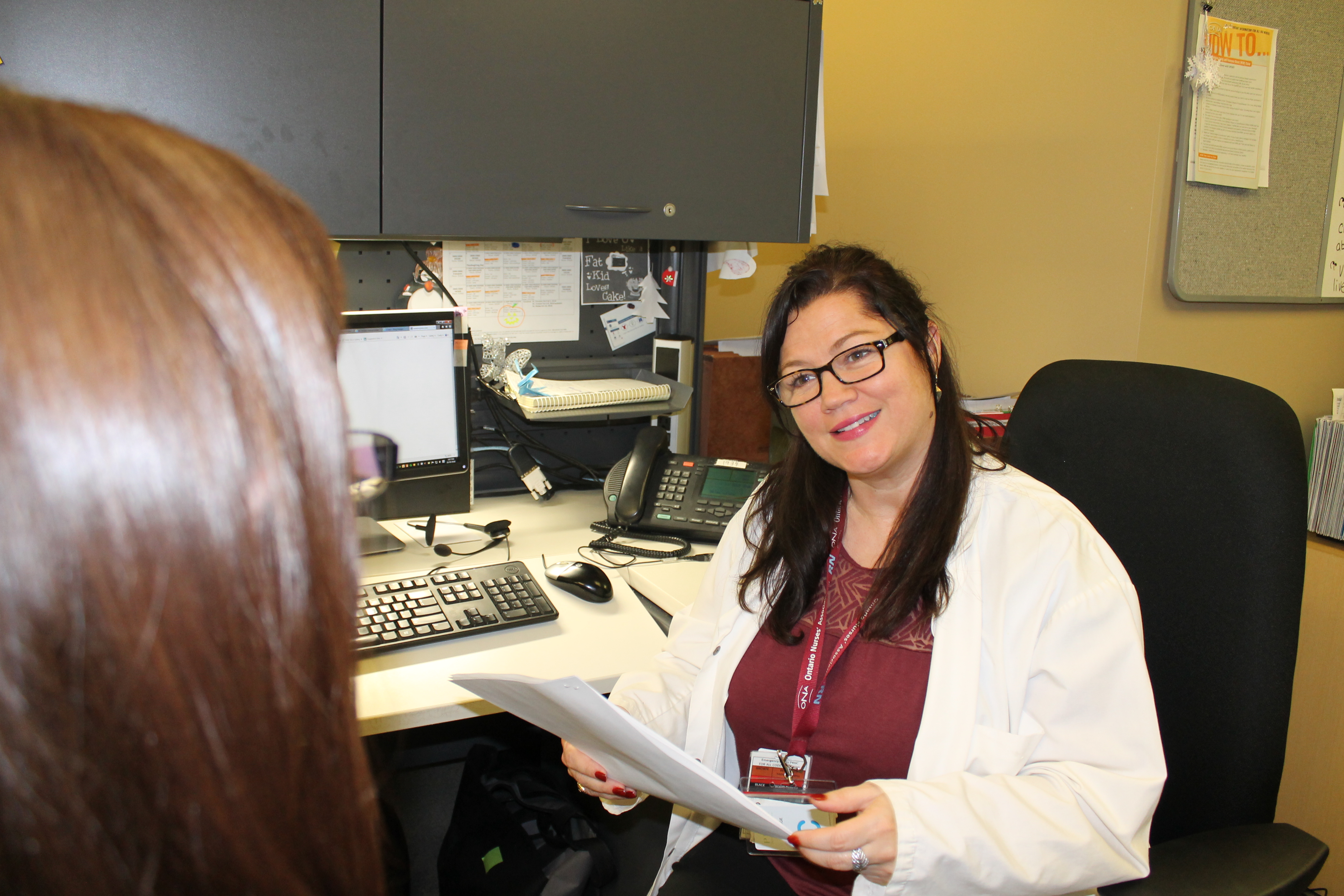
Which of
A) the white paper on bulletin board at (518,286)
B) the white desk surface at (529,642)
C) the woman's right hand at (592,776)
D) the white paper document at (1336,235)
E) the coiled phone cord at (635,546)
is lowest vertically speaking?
the woman's right hand at (592,776)

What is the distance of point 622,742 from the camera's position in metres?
0.85

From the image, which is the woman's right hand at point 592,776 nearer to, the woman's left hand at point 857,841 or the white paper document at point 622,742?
the white paper document at point 622,742

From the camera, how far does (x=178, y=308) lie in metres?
0.31

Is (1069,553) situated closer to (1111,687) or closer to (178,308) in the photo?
(1111,687)

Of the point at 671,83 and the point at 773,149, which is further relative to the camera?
the point at 773,149

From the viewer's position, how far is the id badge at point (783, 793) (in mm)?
899

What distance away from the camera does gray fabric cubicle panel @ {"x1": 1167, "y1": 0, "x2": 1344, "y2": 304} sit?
2.01 m

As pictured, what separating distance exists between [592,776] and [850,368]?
64 centimetres

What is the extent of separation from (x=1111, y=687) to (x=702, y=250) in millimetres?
1315

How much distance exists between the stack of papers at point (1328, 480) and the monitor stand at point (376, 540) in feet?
6.62

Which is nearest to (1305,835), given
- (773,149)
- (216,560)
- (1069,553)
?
(1069,553)

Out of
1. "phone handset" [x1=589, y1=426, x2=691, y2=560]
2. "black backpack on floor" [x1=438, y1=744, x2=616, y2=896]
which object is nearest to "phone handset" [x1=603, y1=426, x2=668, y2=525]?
"phone handset" [x1=589, y1=426, x2=691, y2=560]

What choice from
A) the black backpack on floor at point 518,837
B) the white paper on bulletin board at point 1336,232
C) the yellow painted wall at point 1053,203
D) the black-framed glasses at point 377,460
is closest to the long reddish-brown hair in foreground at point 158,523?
the black-framed glasses at point 377,460

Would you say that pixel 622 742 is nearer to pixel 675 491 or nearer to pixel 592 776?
pixel 592 776
